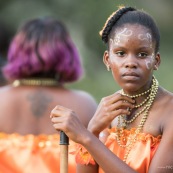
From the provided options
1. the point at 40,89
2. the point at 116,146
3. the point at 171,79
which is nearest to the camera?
the point at 116,146

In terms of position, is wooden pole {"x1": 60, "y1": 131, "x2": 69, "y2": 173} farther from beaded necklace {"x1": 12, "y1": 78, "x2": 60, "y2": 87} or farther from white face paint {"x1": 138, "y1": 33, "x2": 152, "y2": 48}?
beaded necklace {"x1": 12, "y1": 78, "x2": 60, "y2": 87}

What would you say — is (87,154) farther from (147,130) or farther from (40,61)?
(40,61)

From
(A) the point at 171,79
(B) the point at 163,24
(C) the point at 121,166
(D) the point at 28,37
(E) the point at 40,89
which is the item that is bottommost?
(C) the point at 121,166

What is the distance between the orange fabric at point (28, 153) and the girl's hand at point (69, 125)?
2.55m

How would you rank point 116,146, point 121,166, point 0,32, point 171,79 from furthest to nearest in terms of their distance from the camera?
point 171,79
point 0,32
point 116,146
point 121,166

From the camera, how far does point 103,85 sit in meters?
16.2

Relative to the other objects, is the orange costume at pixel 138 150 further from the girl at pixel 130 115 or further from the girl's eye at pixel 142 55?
the girl's eye at pixel 142 55

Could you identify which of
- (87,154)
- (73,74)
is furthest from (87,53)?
(87,154)

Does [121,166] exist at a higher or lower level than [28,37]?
lower

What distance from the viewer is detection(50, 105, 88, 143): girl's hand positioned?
491cm

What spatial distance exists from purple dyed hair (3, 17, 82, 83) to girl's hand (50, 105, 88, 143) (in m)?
2.73

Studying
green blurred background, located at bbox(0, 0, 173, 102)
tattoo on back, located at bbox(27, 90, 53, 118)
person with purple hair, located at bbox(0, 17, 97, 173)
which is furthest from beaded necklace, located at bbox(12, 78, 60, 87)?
green blurred background, located at bbox(0, 0, 173, 102)

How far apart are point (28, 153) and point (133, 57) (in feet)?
Result: 9.16

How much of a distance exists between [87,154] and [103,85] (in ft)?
36.0
